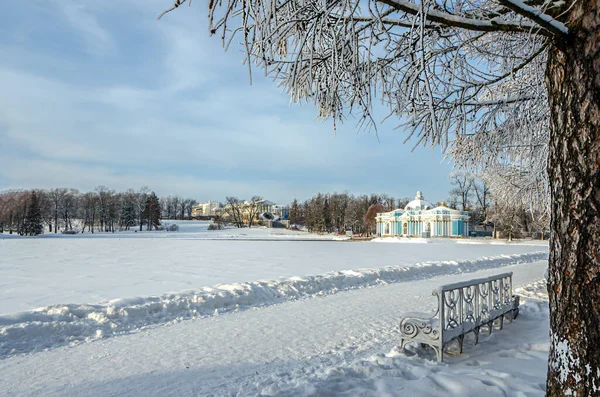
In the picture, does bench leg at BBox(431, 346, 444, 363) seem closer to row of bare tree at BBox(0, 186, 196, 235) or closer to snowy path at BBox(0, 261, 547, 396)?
snowy path at BBox(0, 261, 547, 396)

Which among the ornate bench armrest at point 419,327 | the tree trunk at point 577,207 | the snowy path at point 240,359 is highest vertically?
the tree trunk at point 577,207

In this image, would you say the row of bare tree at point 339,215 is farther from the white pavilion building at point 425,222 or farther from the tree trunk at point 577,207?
the tree trunk at point 577,207

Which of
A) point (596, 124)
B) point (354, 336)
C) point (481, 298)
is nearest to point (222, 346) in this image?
point (354, 336)

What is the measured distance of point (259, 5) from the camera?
2.56m

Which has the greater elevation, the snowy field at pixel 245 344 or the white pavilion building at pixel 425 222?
the white pavilion building at pixel 425 222

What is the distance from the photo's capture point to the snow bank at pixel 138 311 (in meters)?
6.12

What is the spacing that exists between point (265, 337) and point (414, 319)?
242 cm

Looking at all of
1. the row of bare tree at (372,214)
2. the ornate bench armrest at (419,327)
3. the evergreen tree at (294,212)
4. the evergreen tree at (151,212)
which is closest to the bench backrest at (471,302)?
the ornate bench armrest at (419,327)

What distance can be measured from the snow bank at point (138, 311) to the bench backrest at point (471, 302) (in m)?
4.63

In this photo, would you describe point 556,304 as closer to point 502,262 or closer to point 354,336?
point 354,336

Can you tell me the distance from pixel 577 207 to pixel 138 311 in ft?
23.3

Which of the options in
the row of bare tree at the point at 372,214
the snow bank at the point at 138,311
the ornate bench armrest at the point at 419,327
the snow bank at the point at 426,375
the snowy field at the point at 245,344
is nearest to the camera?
the snow bank at the point at 426,375

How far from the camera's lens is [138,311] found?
24.2ft

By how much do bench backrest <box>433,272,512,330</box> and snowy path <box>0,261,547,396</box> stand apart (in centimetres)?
39
